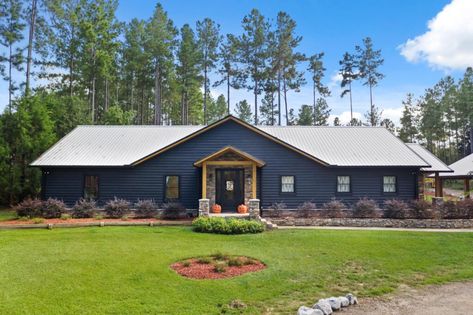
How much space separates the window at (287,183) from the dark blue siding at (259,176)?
0.26 metres

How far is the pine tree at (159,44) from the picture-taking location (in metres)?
36.2

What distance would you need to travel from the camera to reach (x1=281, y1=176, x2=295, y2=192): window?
1853 cm

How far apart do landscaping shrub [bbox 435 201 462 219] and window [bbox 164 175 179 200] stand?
13.1 meters

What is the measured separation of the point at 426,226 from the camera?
51.8 ft

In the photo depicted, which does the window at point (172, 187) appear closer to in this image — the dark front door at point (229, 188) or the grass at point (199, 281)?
the dark front door at point (229, 188)

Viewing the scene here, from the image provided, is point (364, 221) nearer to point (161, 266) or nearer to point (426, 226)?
point (426, 226)

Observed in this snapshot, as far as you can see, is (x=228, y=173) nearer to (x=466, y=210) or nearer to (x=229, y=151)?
(x=229, y=151)

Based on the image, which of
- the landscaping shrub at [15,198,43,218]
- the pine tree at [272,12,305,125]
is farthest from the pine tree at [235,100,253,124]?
the landscaping shrub at [15,198,43,218]

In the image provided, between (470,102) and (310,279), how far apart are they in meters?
55.0

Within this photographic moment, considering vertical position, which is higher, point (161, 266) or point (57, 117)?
point (57, 117)

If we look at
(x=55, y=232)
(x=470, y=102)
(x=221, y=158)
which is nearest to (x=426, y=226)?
(x=221, y=158)

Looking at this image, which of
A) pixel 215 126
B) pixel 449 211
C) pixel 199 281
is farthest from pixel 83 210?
pixel 449 211

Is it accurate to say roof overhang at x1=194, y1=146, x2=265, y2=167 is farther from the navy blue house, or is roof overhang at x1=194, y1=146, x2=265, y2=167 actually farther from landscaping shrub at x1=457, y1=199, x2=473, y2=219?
landscaping shrub at x1=457, y1=199, x2=473, y2=219

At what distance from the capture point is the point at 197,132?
18.4 meters
